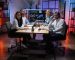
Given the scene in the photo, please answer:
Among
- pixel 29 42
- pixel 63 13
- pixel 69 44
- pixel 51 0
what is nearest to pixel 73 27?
pixel 63 13

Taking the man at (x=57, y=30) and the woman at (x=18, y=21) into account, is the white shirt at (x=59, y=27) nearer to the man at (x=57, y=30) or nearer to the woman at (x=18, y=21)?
the man at (x=57, y=30)

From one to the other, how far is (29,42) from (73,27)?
2966 mm

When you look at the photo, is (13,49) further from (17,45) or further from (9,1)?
(9,1)

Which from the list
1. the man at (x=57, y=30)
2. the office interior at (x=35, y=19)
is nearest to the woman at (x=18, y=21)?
the office interior at (x=35, y=19)

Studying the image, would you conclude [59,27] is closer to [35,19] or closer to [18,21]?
[18,21]

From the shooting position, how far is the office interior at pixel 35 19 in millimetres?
5344

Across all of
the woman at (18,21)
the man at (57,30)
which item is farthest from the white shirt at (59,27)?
the woman at (18,21)

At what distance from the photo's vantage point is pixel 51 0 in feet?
28.4

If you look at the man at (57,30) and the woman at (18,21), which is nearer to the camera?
the man at (57,30)

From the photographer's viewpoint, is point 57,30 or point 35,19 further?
point 35,19

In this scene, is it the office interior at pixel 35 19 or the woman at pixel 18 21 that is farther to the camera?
the woman at pixel 18 21

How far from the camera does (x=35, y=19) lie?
21.5 ft

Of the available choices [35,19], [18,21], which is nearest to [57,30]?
[18,21]

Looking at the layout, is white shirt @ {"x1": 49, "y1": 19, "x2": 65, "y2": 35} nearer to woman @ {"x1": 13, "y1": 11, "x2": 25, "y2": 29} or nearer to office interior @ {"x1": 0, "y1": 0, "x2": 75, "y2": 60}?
office interior @ {"x1": 0, "y1": 0, "x2": 75, "y2": 60}
